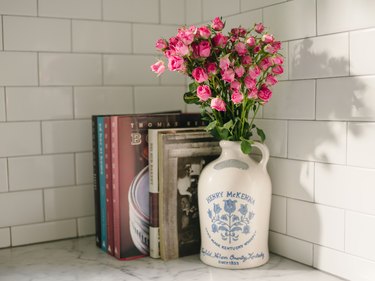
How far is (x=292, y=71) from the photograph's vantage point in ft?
3.37

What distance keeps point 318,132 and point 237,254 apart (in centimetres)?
29

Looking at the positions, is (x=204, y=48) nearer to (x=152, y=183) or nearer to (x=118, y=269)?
(x=152, y=183)

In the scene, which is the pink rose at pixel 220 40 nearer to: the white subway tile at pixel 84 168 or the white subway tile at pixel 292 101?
the white subway tile at pixel 292 101

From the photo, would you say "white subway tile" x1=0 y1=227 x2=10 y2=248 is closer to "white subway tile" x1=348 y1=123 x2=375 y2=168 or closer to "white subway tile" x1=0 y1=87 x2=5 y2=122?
"white subway tile" x1=0 y1=87 x2=5 y2=122

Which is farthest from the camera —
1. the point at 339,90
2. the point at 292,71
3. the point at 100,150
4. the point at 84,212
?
the point at 84,212

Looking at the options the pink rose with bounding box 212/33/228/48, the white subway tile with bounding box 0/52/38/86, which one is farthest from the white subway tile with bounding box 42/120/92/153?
the pink rose with bounding box 212/33/228/48

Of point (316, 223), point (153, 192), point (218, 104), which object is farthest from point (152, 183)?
point (316, 223)

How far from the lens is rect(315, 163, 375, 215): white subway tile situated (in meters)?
0.88

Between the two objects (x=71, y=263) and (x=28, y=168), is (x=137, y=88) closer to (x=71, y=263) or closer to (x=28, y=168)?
(x=28, y=168)

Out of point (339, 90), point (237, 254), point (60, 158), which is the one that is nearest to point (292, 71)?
point (339, 90)

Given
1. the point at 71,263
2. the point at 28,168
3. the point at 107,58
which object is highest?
the point at 107,58

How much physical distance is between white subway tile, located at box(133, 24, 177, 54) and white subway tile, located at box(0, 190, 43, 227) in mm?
457

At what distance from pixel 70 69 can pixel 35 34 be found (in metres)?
0.12

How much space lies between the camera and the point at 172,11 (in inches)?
53.7
